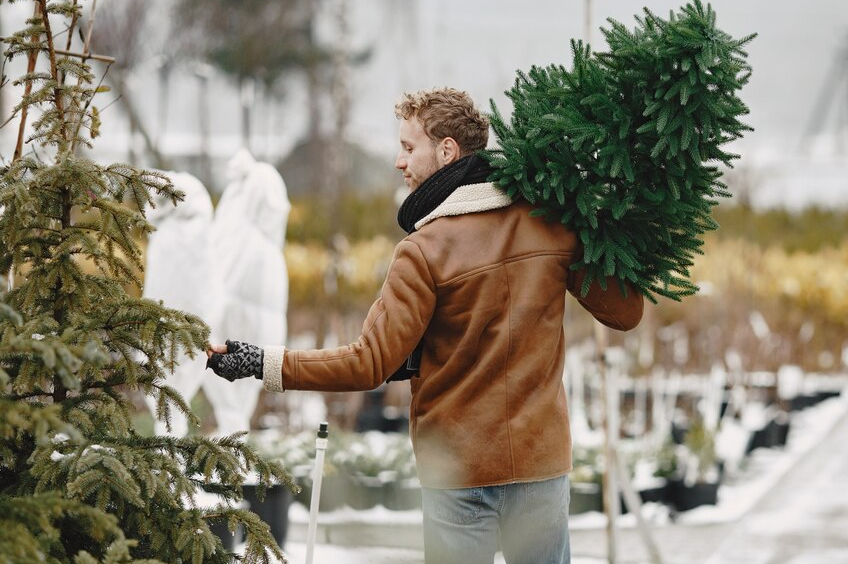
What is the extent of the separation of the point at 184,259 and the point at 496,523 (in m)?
2.96

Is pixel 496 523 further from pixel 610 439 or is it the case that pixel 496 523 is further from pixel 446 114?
pixel 610 439

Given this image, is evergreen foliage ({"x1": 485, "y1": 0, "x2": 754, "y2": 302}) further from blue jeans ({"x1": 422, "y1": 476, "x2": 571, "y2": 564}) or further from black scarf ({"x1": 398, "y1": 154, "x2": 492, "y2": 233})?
blue jeans ({"x1": 422, "y1": 476, "x2": 571, "y2": 564})

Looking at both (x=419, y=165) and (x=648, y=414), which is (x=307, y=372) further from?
(x=648, y=414)

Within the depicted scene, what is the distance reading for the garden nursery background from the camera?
7664 millimetres

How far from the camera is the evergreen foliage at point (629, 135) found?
9.40ft

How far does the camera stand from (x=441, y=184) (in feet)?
9.57

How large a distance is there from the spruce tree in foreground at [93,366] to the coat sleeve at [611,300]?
88cm

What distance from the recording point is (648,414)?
488 inches

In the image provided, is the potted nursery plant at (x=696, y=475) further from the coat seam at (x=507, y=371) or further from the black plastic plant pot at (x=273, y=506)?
the coat seam at (x=507, y=371)

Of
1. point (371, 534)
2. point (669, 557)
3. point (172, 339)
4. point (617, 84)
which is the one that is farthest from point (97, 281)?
point (669, 557)

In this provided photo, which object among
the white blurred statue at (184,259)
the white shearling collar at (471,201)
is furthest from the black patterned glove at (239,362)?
the white blurred statue at (184,259)

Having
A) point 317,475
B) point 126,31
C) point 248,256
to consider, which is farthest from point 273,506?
point 126,31

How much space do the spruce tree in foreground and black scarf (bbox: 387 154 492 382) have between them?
47 centimetres

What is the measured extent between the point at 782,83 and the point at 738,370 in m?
21.8
